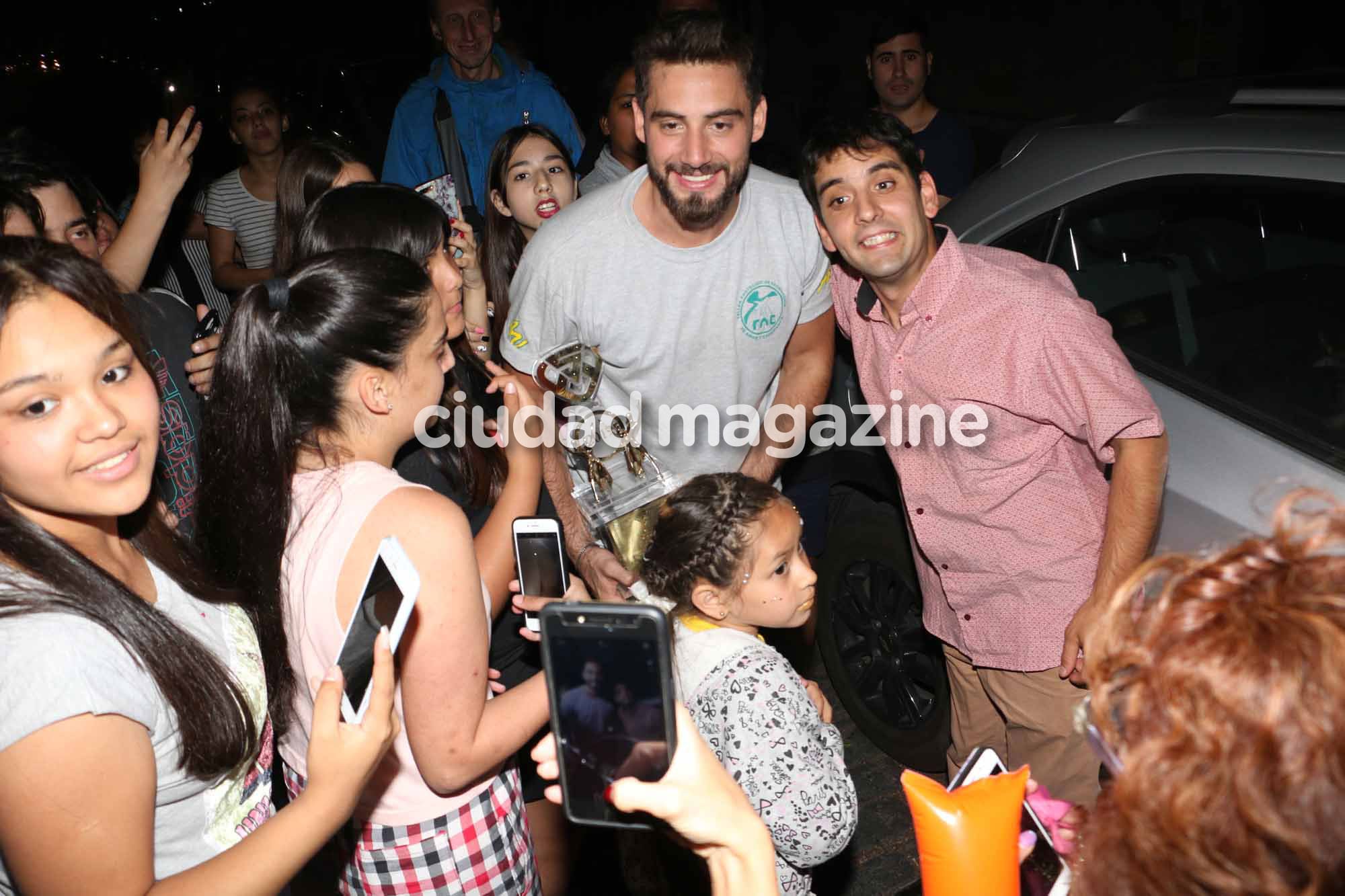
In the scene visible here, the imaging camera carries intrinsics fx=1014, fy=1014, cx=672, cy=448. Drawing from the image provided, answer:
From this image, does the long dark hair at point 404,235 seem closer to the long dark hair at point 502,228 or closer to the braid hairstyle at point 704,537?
the braid hairstyle at point 704,537

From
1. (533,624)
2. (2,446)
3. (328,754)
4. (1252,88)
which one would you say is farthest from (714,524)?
(1252,88)

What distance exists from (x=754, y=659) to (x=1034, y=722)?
102cm

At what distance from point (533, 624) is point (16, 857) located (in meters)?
1.05

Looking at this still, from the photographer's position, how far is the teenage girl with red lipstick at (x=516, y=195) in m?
3.94

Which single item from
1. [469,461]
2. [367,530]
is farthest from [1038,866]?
[469,461]

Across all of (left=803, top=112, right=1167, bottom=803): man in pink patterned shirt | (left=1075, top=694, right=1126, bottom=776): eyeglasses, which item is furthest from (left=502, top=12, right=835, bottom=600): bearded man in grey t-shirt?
(left=1075, top=694, right=1126, bottom=776): eyeglasses

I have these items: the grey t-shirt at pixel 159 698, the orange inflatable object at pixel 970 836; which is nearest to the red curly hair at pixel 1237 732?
the orange inflatable object at pixel 970 836

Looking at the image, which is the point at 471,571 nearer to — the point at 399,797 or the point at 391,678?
the point at 391,678

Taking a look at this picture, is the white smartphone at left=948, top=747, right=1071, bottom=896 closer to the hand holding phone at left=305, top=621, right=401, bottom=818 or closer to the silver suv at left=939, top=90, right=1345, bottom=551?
the hand holding phone at left=305, top=621, right=401, bottom=818

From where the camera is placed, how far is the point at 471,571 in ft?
5.60

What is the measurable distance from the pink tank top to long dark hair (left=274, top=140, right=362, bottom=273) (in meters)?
1.80

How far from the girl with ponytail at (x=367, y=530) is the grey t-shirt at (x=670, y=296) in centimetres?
93

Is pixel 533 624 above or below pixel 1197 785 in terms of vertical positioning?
below

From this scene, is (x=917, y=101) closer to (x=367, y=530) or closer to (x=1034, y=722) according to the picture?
(x=1034, y=722)
